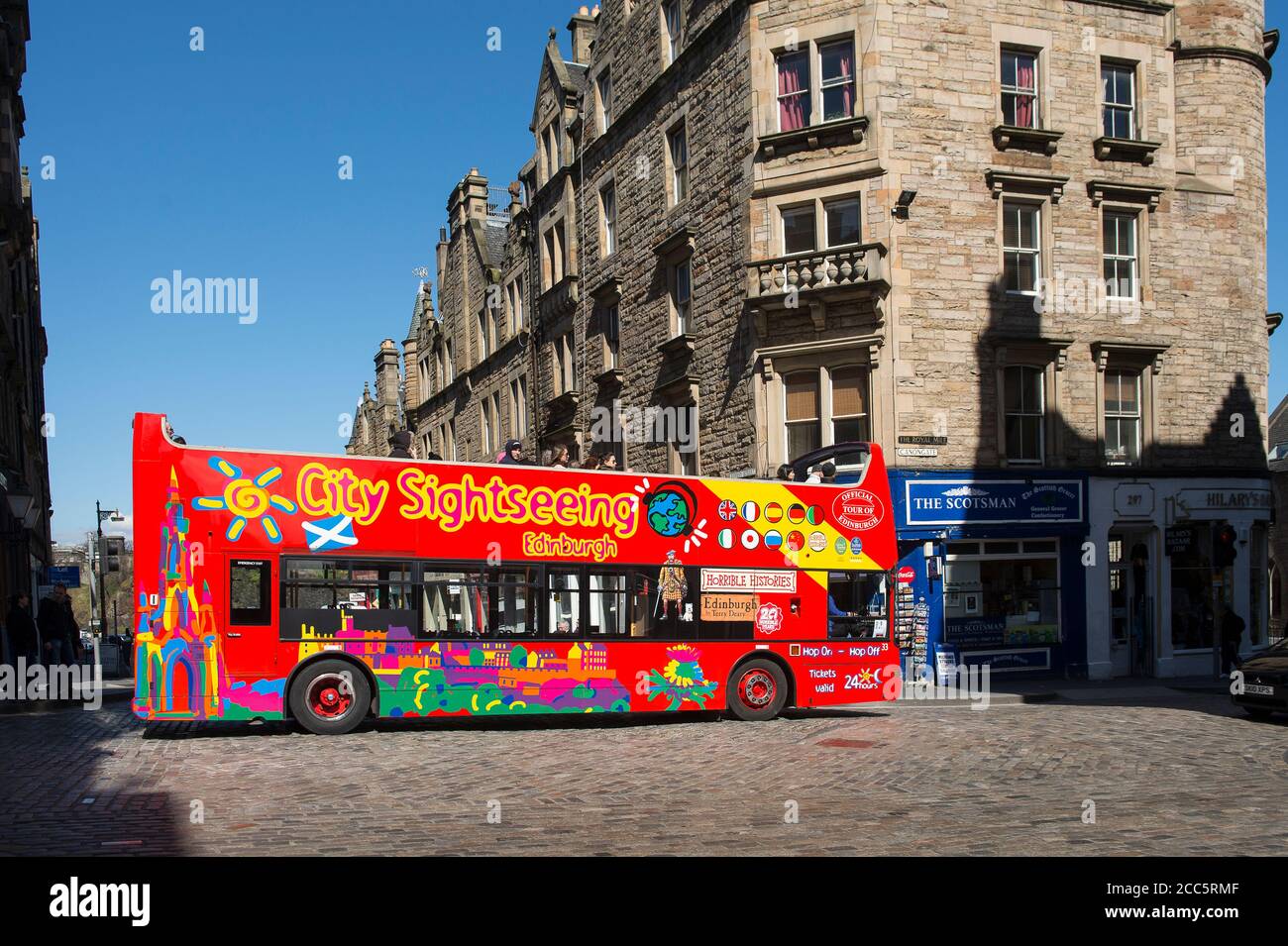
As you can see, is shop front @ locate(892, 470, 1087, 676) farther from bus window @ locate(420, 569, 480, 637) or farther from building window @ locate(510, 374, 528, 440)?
building window @ locate(510, 374, 528, 440)

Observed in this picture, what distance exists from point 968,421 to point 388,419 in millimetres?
51948

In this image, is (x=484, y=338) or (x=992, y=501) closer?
(x=992, y=501)

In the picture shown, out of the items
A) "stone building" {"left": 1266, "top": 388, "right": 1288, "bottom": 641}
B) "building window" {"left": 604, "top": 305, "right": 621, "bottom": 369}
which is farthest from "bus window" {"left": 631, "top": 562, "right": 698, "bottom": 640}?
"stone building" {"left": 1266, "top": 388, "right": 1288, "bottom": 641}

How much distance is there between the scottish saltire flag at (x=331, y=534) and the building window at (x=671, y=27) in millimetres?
18116

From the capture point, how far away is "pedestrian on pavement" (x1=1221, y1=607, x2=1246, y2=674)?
25.1 m

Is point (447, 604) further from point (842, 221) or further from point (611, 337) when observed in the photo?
point (611, 337)

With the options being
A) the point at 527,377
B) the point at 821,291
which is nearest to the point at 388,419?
the point at 527,377

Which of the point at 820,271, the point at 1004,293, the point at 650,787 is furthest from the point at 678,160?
the point at 650,787

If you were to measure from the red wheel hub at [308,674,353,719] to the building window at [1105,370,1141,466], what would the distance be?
17372 mm

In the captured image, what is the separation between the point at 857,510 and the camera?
58.9ft

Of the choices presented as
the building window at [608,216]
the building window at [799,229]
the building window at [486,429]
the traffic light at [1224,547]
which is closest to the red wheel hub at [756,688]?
the building window at [799,229]

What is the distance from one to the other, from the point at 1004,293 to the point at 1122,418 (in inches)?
157

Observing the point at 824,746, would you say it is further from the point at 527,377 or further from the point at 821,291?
the point at 527,377

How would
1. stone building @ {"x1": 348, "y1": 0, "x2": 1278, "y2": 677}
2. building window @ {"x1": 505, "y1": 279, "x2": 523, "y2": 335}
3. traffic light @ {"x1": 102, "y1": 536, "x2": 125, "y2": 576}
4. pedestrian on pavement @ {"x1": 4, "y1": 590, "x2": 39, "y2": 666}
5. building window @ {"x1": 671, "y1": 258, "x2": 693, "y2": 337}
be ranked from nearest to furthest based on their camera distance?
pedestrian on pavement @ {"x1": 4, "y1": 590, "x2": 39, "y2": 666} → stone building @ {"x1": 348, "y1": 0, "x2": 1278, "y2": 677} → traffic light @ {"x1": 102, "y1": 536, "x2": 125, "y2": 576} → building window @ {"x1": 671, "y1": 258, "x2": 693, "y2": 337} → building window @ {"x1": 505, "y1": 279, "x2": 523, "y2": 335}
